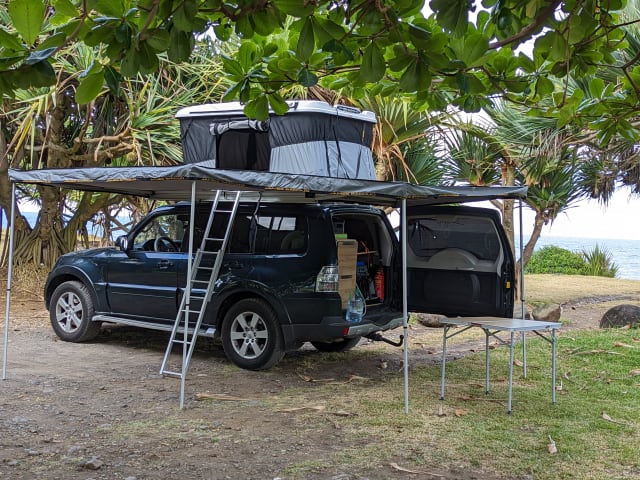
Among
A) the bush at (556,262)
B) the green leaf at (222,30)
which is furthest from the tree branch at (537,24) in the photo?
the bush at (556,262)

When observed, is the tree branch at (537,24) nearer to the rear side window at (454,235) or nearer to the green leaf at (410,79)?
the green leaf at (410,79)

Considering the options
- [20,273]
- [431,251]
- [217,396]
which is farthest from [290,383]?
[20,273]

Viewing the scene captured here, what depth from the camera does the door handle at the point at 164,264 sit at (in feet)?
26.8

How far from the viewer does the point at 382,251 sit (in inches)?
320

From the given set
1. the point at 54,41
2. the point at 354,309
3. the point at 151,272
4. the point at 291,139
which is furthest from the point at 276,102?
the point at 291,139

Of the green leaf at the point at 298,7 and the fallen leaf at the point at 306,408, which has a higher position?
the green leaf at the point at 298,7

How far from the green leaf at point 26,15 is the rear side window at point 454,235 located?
5706mm

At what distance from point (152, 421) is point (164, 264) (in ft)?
9.07

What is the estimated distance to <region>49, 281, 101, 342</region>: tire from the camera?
28.8ft

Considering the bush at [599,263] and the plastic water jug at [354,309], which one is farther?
the bush at [599,263]

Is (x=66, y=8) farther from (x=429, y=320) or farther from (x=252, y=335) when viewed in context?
(x=429, y=320)

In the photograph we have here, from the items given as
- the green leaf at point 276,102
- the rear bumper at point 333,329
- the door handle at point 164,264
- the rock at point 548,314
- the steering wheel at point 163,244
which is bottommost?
the rock at point 548,314

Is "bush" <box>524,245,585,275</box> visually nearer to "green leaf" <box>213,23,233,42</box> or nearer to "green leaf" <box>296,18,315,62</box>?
"green leaf" <box>213,23,233,42</box>

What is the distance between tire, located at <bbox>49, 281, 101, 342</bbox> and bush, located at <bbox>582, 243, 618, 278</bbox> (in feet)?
63.5
